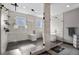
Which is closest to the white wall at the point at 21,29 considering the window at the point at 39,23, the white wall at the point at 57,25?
the window at the point at 39,23

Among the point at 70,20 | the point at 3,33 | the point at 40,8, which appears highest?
the point at 40,8

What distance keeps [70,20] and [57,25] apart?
29cm

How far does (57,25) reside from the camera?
69.1 inches

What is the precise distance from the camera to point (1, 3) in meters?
1.64

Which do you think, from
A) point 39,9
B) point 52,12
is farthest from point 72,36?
point 39,9

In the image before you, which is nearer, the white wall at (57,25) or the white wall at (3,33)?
the white wall at (3,33)

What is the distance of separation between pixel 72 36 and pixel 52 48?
0.49 metres

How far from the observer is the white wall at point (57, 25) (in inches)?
68.4

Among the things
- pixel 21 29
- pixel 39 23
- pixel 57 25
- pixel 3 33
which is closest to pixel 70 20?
pixel 57 25

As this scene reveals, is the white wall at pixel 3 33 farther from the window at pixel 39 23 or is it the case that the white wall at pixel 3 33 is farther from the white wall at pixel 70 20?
the white wall at pixel 70 20

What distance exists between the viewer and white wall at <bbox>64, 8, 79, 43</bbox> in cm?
168

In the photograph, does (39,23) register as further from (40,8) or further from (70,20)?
(70,20)

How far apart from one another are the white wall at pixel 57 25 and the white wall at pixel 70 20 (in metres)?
0.09
